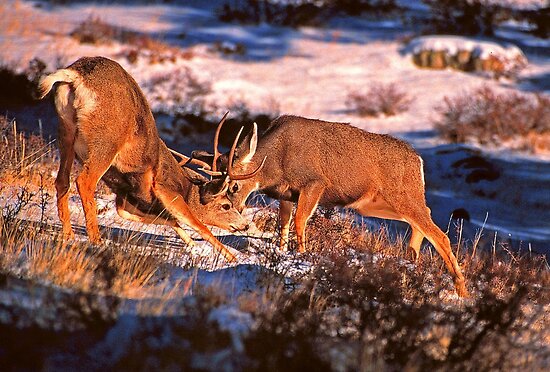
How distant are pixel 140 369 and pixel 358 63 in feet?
80.1

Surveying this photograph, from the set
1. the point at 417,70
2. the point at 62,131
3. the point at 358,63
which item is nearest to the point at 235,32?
the point at 358,63

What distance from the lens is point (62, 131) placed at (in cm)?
877

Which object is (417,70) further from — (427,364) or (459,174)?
(427,364)

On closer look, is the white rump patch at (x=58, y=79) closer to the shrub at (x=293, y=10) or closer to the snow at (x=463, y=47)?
the snow at (x=463, y=47)

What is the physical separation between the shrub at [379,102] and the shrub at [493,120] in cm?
115

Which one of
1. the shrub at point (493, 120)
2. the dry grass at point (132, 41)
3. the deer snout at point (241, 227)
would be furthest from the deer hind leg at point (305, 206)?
the dry grass at point (132, 41)

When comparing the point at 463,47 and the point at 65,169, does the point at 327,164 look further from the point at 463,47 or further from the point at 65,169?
the point at 463,47

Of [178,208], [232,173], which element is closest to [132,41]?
[232,173]

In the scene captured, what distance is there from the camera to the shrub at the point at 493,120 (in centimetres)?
2273

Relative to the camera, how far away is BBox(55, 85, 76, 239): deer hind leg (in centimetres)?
852

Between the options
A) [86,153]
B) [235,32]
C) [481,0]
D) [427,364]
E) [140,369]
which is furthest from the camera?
[481,0]

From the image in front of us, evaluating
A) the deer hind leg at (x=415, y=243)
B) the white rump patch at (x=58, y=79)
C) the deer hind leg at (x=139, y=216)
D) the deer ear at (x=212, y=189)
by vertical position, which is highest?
the white rump patch at (x=58, y=79)

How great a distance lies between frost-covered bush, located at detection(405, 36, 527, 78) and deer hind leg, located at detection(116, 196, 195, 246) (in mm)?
19349

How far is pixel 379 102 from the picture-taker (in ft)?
79.2
